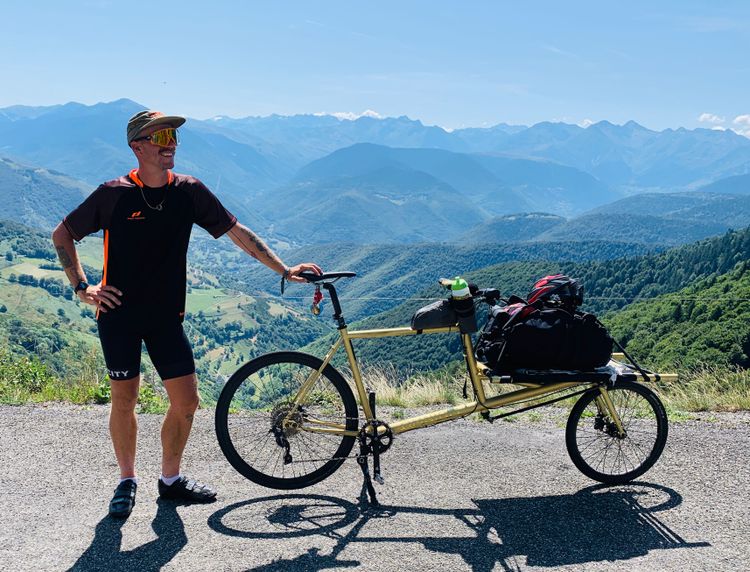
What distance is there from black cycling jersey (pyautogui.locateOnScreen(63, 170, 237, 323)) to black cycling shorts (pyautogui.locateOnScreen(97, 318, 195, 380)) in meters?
0.07

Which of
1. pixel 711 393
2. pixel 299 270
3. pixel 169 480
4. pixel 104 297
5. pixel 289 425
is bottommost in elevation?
pixel 711 393

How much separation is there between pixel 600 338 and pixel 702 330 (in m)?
25.9

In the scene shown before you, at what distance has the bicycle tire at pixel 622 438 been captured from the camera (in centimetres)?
465

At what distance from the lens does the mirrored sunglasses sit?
391cm

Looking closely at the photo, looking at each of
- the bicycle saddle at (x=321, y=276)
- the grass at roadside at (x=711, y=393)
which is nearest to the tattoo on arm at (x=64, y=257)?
the bicycle saddle at (x=321, y=276)

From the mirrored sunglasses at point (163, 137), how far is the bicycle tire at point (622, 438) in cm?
337

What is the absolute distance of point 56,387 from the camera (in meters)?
7.24

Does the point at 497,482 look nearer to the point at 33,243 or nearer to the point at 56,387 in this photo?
the point at 56,387

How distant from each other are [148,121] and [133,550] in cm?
257

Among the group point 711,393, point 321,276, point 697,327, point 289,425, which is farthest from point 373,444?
point 697,327

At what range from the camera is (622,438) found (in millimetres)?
4688

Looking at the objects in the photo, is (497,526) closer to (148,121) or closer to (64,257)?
(64,257)

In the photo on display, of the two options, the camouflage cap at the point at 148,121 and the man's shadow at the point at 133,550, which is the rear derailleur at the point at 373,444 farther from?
the camouflage cap at the point at 148,121

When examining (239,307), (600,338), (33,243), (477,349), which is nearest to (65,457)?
(477,349)
